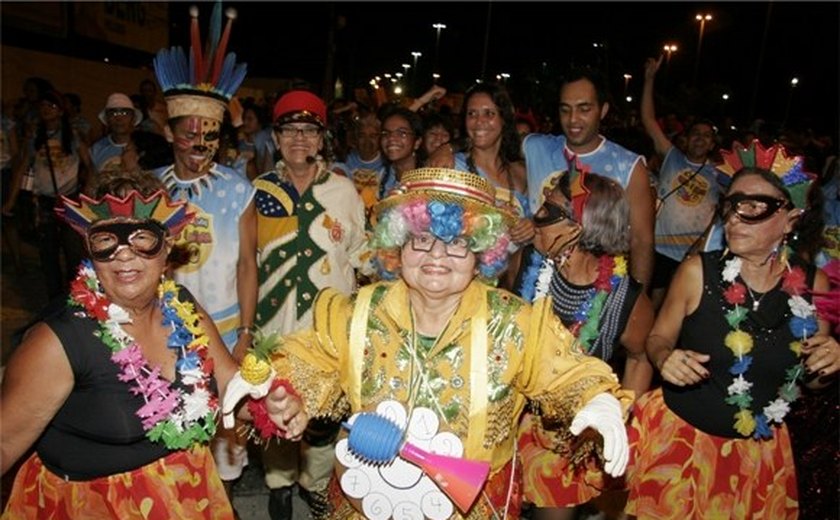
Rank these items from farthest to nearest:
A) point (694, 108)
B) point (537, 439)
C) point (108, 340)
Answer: point (694, 108), point (537, 439), point (108, 340)

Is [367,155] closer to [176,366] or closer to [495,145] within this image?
[495,145]

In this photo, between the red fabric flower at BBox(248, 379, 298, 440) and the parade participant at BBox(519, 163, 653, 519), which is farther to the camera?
the parade participant at BBox(519, 163, 653, 519)

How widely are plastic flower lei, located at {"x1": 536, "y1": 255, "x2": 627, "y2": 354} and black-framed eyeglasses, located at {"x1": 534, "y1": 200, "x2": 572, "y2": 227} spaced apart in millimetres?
303

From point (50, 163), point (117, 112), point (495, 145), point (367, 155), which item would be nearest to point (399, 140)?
point (495, 145)

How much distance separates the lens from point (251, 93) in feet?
95.6

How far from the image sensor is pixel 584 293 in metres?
3.46

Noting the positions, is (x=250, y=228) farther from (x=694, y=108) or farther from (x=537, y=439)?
(x=694, y=108)

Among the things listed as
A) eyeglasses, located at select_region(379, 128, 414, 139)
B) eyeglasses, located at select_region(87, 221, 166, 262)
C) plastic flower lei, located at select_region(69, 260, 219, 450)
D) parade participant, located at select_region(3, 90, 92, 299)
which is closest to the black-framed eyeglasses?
plastic flower lei, located at select_region(69, 260, 219, 450)

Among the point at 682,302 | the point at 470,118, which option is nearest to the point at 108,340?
the point at 682,302

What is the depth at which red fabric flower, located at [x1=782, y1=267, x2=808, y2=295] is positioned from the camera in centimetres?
324

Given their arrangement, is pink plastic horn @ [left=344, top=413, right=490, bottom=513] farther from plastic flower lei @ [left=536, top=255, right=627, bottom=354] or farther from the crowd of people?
plastic flower lei @ [left=536, top=255, right=627, bottom=354]

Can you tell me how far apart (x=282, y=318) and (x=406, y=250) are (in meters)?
1.86

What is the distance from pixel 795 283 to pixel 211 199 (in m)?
3.13

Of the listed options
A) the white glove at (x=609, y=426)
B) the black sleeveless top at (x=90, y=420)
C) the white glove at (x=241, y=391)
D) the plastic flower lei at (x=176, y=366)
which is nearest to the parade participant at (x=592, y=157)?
the white glove at (x=609, y=426)
